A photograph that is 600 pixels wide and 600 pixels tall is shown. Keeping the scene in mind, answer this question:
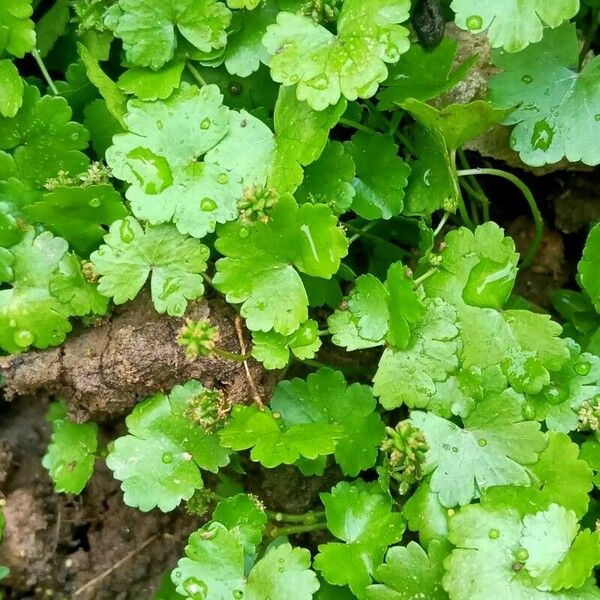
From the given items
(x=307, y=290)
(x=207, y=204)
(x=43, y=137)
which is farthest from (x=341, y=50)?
(x=43, y=137)

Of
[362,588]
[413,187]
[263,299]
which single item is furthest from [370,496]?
[413,187]

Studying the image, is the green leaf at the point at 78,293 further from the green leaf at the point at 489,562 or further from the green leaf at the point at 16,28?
the green leaf at the point at 489,562

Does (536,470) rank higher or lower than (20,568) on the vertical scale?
higher

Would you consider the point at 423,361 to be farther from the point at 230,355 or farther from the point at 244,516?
the point at 244,516

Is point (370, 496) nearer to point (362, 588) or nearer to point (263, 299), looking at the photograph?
point (362, 588)

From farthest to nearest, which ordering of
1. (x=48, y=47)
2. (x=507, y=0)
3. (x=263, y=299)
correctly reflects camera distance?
(x=48, y=47) < (x=263, y=299) < (x=507, y=0)

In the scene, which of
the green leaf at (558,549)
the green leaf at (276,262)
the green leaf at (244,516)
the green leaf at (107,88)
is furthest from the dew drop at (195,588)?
the green leaf at (107,88)

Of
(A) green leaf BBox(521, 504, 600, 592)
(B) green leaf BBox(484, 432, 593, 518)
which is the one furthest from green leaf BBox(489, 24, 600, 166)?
(A) green leaf BBox(521, 504, 600, 592)

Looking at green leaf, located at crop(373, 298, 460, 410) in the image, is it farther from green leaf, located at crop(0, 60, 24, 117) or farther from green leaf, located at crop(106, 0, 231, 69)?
green leaf, located at crop(0, 60, 24, 117)
